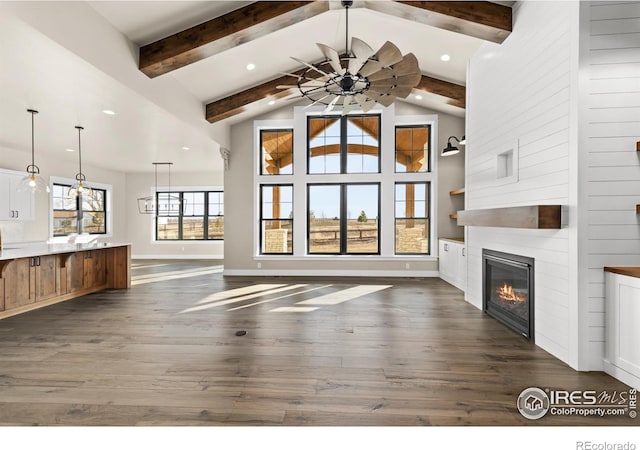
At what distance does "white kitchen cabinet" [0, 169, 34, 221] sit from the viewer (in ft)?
22.3

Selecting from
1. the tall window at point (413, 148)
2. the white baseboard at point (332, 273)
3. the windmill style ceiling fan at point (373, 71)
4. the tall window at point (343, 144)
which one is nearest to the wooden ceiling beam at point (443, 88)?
the tall window at point (413, 148)

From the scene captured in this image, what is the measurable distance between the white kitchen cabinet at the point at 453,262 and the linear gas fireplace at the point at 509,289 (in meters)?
1.06

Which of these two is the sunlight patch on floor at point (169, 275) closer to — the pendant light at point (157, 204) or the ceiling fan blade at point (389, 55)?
the pendant light at point (157, 204)

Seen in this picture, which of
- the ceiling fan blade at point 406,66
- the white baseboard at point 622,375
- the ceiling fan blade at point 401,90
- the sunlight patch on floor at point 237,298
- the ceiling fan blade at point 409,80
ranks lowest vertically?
the sunlight patch on floor at point 237,298

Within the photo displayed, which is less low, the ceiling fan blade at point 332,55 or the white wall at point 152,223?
the ceiling fan blade at point 332,55

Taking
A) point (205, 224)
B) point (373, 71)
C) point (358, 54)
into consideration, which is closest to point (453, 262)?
point (373, 71)

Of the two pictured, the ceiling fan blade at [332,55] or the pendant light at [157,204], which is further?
the pendant light at [157,204]

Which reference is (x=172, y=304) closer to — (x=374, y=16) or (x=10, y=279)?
(x=10, y=279)

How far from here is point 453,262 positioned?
6.36 meters

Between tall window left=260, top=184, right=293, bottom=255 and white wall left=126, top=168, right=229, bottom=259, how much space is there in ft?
12.4

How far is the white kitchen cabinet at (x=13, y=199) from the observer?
681 centimetres

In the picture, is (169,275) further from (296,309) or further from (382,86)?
(382,86)

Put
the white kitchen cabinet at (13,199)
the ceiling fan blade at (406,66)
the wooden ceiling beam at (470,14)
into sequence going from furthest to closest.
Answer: the white kitchen cabinet at (13,199)
the wooden ceiling beam at (470,14)
the ceiling fan blade at (406,66)

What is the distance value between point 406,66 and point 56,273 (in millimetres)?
5530
